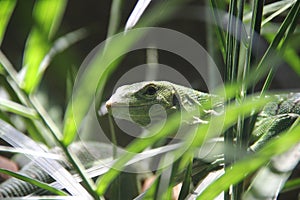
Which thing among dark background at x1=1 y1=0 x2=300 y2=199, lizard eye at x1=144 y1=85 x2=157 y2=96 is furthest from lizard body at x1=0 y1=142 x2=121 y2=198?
dark background at x1=1 y1=0 x2=300 y2=199

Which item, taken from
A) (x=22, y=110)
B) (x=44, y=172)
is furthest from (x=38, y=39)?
(x=44, y=172)

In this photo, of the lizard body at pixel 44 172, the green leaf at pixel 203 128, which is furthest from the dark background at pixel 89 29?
the green leaf at pixel 203 128

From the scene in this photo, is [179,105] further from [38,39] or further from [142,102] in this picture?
[38,39]

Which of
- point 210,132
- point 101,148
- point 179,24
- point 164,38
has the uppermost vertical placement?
point 179,24

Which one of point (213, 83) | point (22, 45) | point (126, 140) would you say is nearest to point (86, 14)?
point (22, 45)

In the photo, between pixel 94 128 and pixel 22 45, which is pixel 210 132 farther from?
pixel 22 45

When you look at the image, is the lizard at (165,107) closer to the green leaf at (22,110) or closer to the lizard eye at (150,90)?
the lizard eye at (150,90)

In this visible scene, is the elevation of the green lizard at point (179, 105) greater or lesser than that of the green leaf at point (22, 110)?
greater
